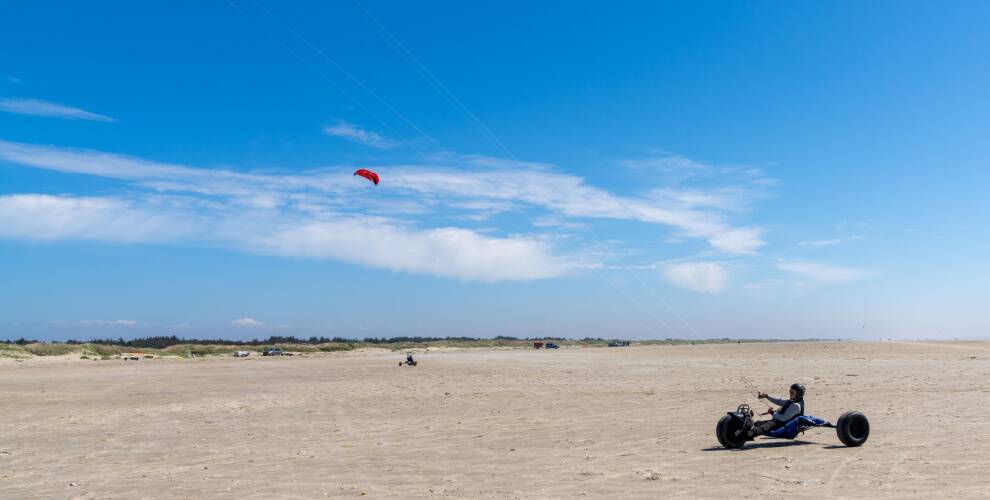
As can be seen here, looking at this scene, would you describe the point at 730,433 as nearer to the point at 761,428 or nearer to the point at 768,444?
the point at 761,428

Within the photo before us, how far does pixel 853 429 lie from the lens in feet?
41.3

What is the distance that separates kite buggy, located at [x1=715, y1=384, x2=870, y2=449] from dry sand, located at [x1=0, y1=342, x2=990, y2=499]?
0.26 meters

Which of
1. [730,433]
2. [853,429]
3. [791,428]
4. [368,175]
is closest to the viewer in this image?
[853,429]

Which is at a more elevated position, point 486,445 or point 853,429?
point 853,429

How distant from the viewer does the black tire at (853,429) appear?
1251cm

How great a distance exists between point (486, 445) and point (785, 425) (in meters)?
5.49

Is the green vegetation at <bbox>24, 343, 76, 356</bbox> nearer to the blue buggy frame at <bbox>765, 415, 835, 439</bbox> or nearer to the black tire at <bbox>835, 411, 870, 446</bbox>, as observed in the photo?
the blue buggy frame at <bbox>765, 415, 835, 439</bbox>

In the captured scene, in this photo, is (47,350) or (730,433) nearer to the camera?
(730,433)

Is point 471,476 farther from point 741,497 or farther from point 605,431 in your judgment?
point 605,431

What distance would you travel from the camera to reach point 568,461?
474 inches

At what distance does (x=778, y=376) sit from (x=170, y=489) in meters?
28.9

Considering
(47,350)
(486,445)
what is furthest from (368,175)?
(47,350)

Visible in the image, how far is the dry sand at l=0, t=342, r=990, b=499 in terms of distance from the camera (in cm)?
1010

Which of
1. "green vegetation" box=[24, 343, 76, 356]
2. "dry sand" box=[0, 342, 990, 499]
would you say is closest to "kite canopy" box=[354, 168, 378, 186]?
"dry sand" box=[0, 342, 990, 499]
